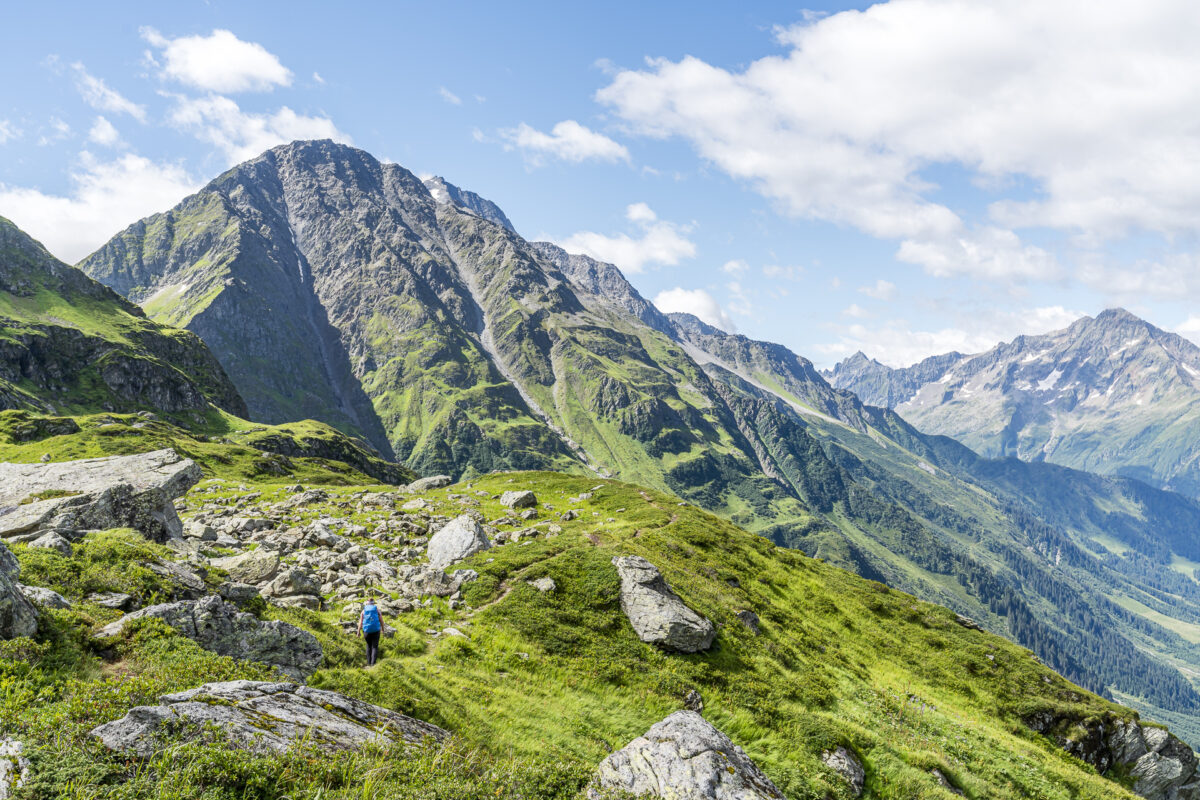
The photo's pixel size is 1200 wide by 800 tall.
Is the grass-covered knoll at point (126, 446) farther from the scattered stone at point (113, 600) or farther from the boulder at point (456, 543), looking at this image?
the scattered stone at point (113, 600)

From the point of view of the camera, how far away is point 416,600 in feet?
91.4

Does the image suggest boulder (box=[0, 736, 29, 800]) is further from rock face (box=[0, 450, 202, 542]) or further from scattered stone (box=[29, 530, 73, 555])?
rock face (box=[0, 450, 202, 542])

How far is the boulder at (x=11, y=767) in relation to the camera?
813 centimetres

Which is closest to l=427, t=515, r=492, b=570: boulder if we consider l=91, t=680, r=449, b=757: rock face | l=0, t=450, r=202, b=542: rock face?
l=0, t=450, r=202, b=542: rock face

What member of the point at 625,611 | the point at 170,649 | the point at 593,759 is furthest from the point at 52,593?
the point at 625,611

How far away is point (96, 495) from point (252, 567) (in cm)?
1194

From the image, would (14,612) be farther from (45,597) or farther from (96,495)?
(96,495)

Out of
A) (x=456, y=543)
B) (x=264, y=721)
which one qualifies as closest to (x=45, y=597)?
(x=264, y=721)

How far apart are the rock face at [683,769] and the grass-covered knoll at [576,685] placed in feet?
4.16

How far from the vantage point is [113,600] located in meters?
16.8

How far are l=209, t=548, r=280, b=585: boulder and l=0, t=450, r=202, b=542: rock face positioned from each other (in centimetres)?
624

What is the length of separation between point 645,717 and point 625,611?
7.25 m

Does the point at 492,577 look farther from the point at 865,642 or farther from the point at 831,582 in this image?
the point at 831,582

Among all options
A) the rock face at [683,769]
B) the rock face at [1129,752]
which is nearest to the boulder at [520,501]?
the rock face at [683,769]
